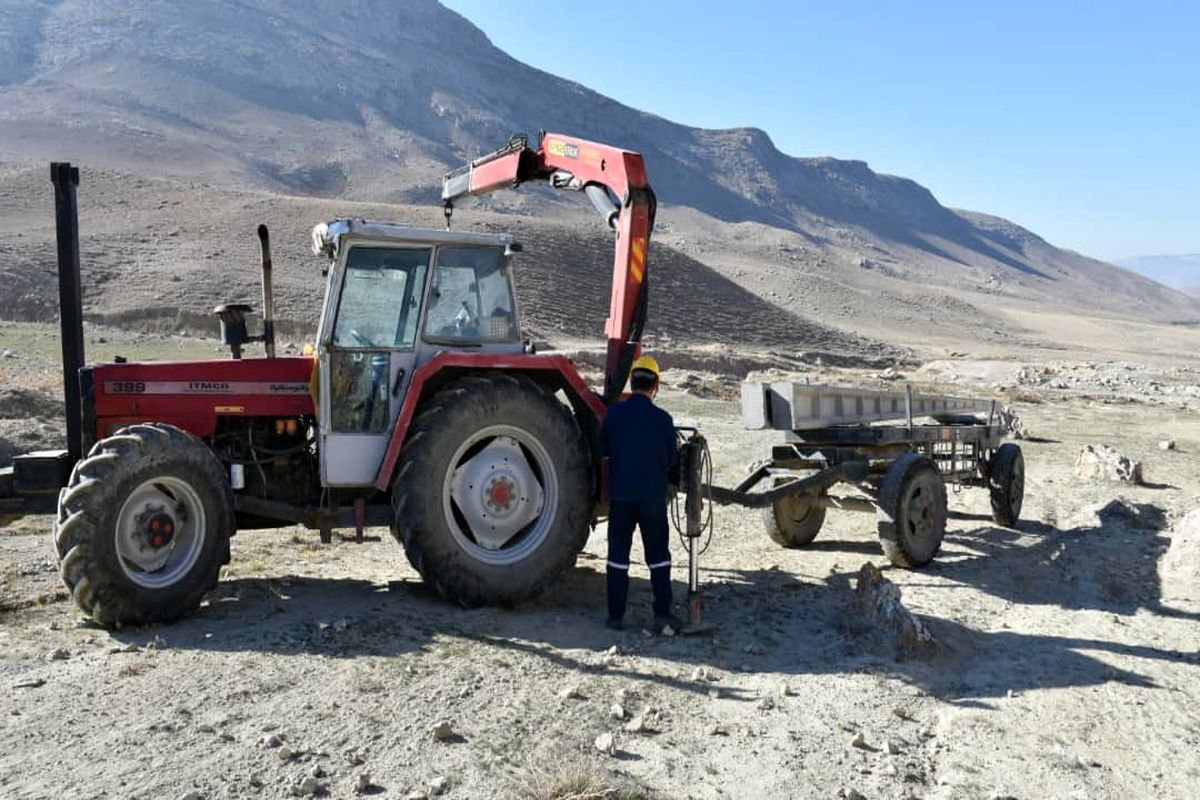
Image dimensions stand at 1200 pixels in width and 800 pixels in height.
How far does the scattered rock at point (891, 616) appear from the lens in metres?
6.33

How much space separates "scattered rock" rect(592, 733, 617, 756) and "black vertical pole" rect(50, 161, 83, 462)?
4.03 metres

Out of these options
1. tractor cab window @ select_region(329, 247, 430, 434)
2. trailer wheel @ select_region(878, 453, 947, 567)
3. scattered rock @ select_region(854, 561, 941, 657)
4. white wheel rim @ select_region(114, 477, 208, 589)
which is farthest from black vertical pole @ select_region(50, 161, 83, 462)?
trailer wheel @ select_region(878, 453, 947, 567)

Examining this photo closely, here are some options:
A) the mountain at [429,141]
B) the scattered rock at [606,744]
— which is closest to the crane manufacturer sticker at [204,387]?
the scattered rock at [606,744]

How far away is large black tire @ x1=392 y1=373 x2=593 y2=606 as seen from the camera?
6.52 m

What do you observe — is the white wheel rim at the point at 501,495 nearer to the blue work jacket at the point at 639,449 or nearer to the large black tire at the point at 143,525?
the blue work jacket at the point at 639,449

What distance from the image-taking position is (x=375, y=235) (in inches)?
266

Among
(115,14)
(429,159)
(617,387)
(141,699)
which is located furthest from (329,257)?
(115,14)

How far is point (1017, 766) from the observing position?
4922mm

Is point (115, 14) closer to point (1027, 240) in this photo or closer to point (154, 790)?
point (154, 790)

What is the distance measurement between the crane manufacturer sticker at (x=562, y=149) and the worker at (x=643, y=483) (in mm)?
2703

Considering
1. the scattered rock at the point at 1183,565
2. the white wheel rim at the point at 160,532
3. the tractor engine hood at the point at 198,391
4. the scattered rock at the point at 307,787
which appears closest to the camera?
the scattered rock at the point at 307,787

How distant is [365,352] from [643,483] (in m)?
2.06

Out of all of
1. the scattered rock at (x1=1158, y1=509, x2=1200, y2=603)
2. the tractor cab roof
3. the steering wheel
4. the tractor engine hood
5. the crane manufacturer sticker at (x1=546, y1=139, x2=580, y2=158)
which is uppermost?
the crane manufacturer sticker at (x1=546, y1=139, x2=580, y2=158)

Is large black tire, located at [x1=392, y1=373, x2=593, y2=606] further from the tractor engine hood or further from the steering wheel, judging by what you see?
the tractor engine hood
